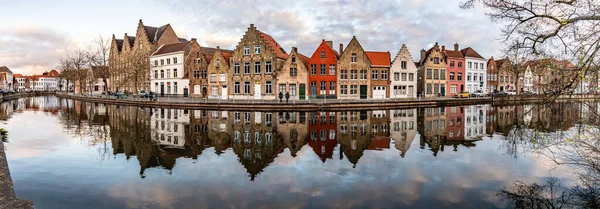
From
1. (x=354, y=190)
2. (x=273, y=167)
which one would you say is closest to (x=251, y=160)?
(x=273, y=167)

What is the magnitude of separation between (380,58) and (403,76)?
500 cm

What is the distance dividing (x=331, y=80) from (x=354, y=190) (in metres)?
38.7

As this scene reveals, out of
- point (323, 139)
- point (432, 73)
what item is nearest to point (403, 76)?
point (432, 73)

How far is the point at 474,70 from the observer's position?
2527 inches

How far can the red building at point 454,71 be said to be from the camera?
196 feet

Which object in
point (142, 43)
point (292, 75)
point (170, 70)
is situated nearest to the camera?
point (292, 75)

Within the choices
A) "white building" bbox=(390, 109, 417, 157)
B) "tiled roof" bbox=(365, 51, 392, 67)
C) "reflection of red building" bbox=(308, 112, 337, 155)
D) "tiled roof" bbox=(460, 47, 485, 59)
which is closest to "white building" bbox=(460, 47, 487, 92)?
"tiled roof" bbox=(460, 47, 485, 59)

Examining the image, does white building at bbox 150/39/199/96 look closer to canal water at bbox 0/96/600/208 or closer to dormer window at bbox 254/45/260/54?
dormer window at bbox 254/45/260/54

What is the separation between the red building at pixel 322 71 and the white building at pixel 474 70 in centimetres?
2967

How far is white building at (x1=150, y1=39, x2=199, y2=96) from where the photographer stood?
5616 cm

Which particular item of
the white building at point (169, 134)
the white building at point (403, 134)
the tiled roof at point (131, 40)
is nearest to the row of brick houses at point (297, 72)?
the tiled roof at point (131, 40)

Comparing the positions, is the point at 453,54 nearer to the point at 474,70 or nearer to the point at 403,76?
the point at 474,70

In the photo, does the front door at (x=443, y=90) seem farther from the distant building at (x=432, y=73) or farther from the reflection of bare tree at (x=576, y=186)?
the reflection of bare tree at (x=576, y=186)

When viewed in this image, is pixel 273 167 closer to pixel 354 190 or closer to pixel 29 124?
pixel 354 190
